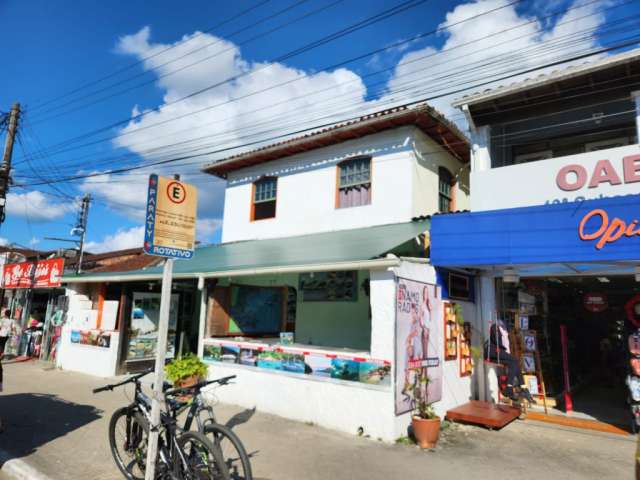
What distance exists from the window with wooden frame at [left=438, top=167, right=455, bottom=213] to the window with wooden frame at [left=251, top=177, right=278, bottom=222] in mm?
4723

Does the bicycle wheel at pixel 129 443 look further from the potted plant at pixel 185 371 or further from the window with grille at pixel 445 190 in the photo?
the window with grille at pixel 445 190

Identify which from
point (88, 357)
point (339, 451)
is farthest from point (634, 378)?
point (88, 357)

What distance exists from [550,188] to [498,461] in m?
4.90

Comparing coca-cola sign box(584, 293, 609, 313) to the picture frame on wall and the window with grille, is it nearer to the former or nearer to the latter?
the picture frame on wall

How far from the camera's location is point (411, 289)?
7430 mm

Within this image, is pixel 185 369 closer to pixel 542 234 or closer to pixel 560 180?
pixel 542 234

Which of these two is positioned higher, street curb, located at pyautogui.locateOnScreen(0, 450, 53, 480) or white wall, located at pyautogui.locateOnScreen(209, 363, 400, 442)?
white wall, located at pyautogui.locateOnScreen(209, 363, 400, 442)

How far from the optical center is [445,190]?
39.9 feet

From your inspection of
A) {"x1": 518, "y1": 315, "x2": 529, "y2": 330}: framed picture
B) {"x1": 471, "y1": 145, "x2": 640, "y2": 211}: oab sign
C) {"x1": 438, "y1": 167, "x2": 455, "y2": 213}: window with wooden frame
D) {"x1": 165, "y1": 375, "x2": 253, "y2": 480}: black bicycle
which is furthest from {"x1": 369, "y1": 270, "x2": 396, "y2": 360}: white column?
{"x1": 438, "y1": 167, "x2": 455, "y2": 213}: window with wooden frame

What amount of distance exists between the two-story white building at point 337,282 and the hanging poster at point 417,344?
0.03 m

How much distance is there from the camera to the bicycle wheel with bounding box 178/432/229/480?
3932 millimetres

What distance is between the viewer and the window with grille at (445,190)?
38.8ft

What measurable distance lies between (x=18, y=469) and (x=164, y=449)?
212 centimetres

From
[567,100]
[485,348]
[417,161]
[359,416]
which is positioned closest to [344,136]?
[417,161]
